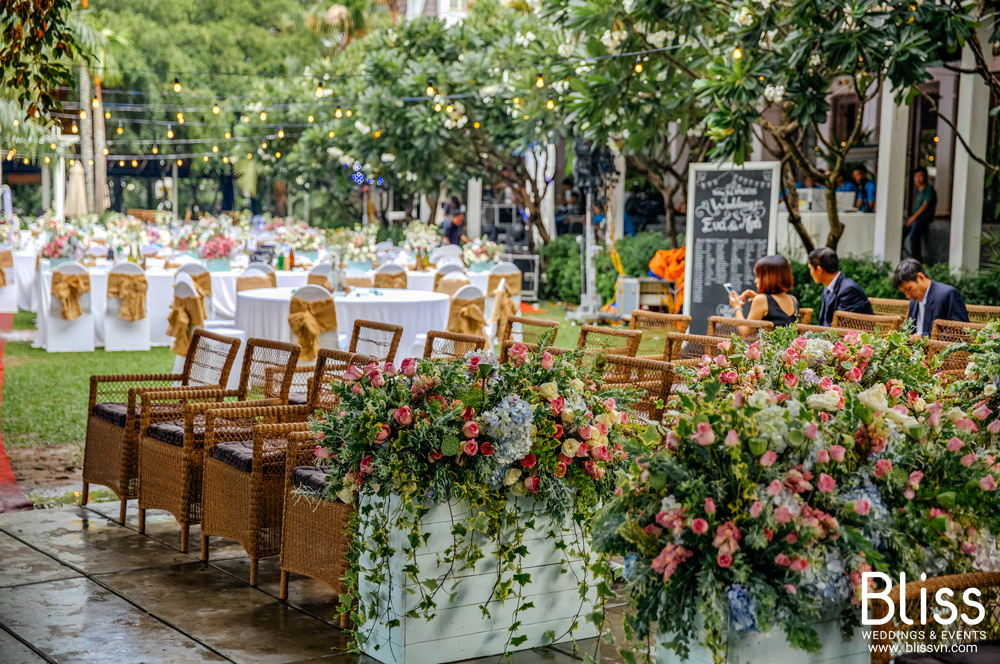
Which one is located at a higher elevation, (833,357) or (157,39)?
(157,39)

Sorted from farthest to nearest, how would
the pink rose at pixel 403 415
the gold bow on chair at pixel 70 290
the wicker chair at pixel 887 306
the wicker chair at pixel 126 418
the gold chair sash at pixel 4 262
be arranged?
the gold chair sash at pixel 4 262 < the gold bow on chair at pixel 70 290 < the wicker chair at pixel 887 306 < the wicker chair at pixel 126 418 < the pink rose at pixel 403 415

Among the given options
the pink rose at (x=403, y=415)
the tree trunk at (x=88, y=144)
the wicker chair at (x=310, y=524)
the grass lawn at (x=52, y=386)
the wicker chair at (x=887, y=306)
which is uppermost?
the tree trunk at (x=88, y=144)

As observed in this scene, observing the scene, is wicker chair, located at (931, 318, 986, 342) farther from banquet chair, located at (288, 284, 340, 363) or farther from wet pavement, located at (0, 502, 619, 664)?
banquet chair, located at (288, 284, 340, 363)

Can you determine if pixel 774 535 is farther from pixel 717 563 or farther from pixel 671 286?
pixel 671 286

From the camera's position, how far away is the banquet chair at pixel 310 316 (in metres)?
7.79

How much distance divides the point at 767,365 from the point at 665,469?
89 centimetres

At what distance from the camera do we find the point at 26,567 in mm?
4391

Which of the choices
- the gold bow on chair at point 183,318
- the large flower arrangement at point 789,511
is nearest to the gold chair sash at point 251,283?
the gold bow on chair at point 183,318

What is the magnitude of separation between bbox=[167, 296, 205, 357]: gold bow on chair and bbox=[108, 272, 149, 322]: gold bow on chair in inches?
94.0

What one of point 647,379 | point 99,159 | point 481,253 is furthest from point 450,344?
point 99,159

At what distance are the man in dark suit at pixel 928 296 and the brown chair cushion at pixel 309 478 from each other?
3931 mm

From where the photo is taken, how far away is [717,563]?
7.45 feet

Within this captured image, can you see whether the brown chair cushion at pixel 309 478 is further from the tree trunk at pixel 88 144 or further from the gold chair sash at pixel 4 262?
the tree trunk at pixel 88 144

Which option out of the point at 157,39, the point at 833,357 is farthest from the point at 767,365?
the point at 157,39
